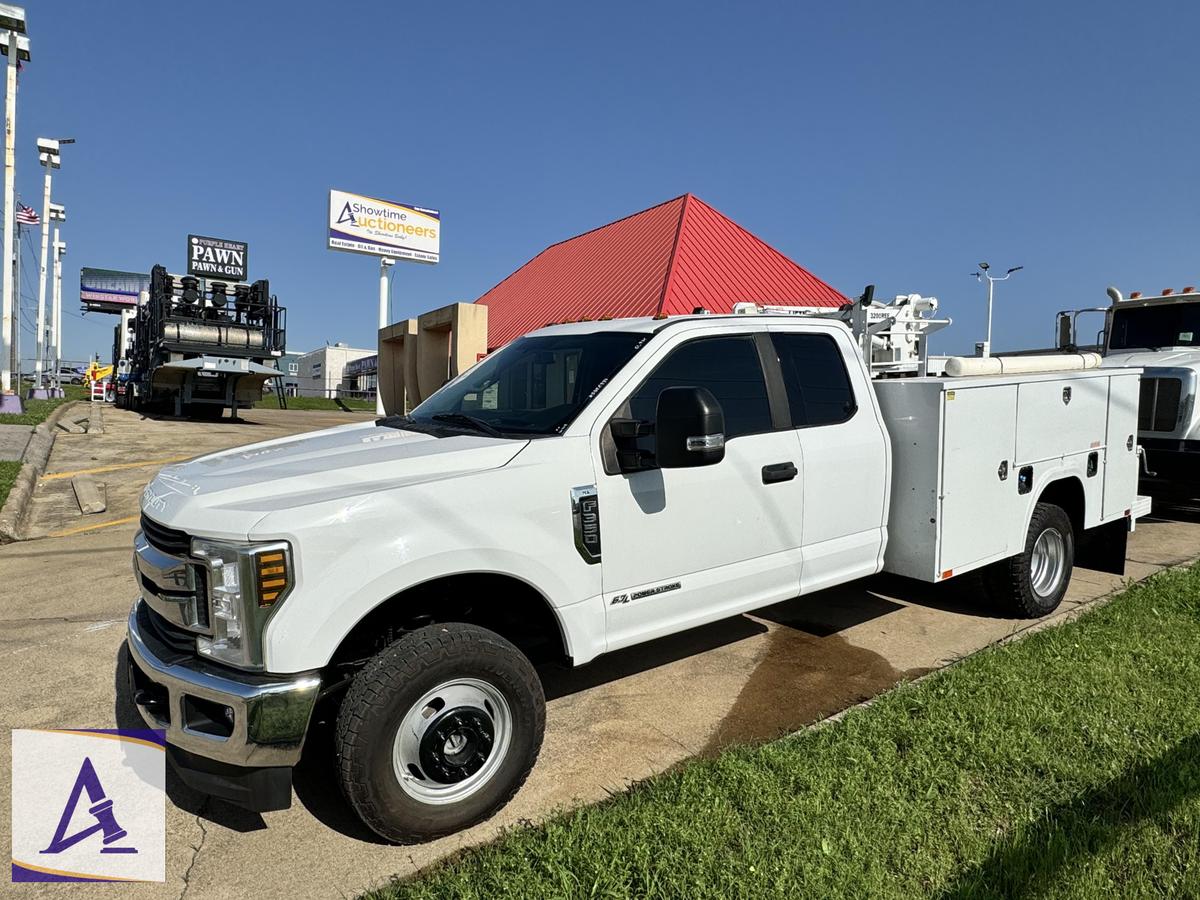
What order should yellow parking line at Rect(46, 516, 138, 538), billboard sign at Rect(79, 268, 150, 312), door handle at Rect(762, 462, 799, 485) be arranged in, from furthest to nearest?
billboard sign at Rect(79, 268, 150, 312)
yellow parking line at Rect(46, 516, 138, 538)
door handle at Rect(762, 462, 799, 485)

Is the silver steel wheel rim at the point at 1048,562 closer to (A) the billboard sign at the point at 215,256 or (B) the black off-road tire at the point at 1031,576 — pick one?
(B) the black off-road tire at the point at 1031,576

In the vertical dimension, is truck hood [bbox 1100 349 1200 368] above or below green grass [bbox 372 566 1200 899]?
above

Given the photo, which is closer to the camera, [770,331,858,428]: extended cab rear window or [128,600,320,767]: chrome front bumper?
[128,600,320,767]: chrome front bumper

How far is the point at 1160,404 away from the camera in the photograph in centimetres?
825

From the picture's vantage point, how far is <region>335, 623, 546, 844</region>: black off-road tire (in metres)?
2.57

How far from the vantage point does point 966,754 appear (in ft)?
10.5

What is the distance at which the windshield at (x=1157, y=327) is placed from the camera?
9758 mm

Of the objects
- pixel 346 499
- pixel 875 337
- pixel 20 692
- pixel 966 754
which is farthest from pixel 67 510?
pixel 966 754

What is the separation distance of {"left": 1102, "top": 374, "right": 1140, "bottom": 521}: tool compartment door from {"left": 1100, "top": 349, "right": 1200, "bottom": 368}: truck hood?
3016mm

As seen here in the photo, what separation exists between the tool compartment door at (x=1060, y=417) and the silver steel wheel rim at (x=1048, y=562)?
1.92ft

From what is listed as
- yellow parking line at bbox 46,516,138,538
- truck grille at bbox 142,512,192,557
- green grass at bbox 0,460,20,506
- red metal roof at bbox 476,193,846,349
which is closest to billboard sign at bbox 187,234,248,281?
red metal roof at bbox 476,193,846,349

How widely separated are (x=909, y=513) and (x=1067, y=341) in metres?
7.16

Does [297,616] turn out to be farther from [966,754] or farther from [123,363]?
[123,363]

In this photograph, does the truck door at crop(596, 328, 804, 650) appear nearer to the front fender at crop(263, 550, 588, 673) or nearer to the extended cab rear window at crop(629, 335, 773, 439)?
the extended cab rear window at crop(629, 335, 773, 439)
